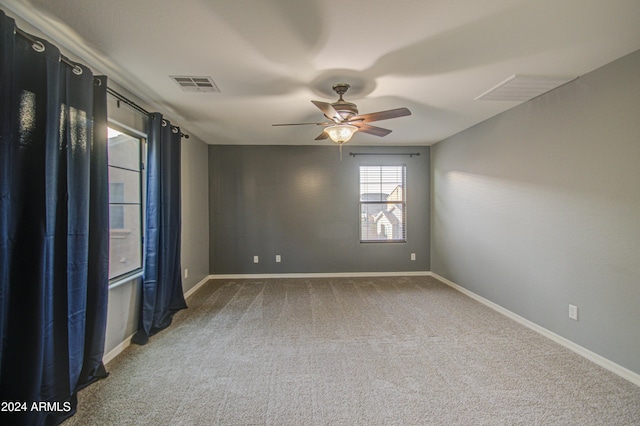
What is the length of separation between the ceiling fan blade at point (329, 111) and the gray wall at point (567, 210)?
2.14 metres

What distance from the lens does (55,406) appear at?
5.51ft

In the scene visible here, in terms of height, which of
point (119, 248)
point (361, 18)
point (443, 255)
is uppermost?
point (361, 18)

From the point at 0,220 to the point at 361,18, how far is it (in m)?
2.24

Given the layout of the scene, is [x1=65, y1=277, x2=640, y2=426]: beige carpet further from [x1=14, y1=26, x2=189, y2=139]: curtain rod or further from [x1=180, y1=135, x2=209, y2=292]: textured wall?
[x1=14, y1=26, x2=189, y2=139]: curtain rod

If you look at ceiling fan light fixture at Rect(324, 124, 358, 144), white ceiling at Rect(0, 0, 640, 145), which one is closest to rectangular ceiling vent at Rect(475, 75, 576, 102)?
white ceiling at Rect(0, 0, 640, 145)

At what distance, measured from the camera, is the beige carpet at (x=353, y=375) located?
1.74 metres

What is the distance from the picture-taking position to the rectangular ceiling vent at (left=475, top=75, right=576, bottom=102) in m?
2.46

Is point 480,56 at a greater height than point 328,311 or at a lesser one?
greater

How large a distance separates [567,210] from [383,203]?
289cm

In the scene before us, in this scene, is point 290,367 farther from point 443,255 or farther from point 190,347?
point 443,255

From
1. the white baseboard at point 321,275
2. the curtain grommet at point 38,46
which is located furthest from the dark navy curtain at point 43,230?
the white baseboard at point 321,275

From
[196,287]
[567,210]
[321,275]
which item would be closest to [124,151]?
[196,287]

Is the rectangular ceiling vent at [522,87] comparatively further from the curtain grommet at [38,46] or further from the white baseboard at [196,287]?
the white baseboard at [196,287]

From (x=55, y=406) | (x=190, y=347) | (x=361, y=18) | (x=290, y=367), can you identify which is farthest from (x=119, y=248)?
(x=361, y=18)
